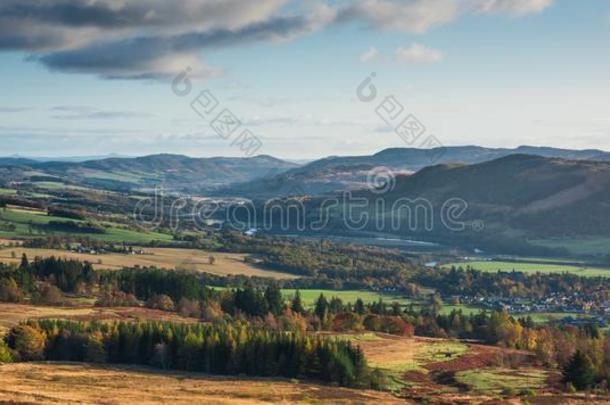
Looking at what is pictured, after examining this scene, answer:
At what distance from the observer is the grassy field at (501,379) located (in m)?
105

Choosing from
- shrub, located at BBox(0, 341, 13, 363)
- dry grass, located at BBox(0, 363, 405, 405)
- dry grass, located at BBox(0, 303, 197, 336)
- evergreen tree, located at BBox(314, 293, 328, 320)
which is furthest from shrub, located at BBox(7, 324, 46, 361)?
evergreen tree, located at BBox(314, 293, 328, 320)

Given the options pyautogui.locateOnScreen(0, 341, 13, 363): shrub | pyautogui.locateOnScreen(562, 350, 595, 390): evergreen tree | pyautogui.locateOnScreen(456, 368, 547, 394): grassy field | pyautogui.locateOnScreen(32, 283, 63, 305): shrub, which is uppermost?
pyautogui.locateOnScreen(32, 283, 63, 305): shrub

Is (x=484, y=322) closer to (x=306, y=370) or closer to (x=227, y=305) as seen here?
(x=227, y=305)

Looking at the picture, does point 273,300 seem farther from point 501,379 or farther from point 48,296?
point 501,379

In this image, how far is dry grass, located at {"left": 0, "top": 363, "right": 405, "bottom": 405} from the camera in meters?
81.8

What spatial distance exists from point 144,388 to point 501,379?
5118 cm

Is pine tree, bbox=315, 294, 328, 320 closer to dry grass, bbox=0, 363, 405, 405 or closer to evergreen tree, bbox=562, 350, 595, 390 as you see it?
dry grass, bbox=0, 363, 405, 405

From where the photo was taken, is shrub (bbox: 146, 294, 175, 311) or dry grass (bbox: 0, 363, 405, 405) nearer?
dry grass (bbox: 0, 363, 405, 405)

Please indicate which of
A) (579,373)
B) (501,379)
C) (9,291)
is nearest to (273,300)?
(9,291)

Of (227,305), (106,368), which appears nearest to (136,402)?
(106,368)

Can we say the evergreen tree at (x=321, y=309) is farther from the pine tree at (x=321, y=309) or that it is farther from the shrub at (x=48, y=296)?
the shrub at (x=48, y=296)

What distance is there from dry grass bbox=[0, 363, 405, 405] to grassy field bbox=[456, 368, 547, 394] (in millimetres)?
18657

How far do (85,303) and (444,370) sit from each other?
85393mm

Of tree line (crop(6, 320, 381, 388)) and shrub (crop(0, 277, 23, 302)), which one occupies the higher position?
shrub (crop(0, 277, 23, 302))
